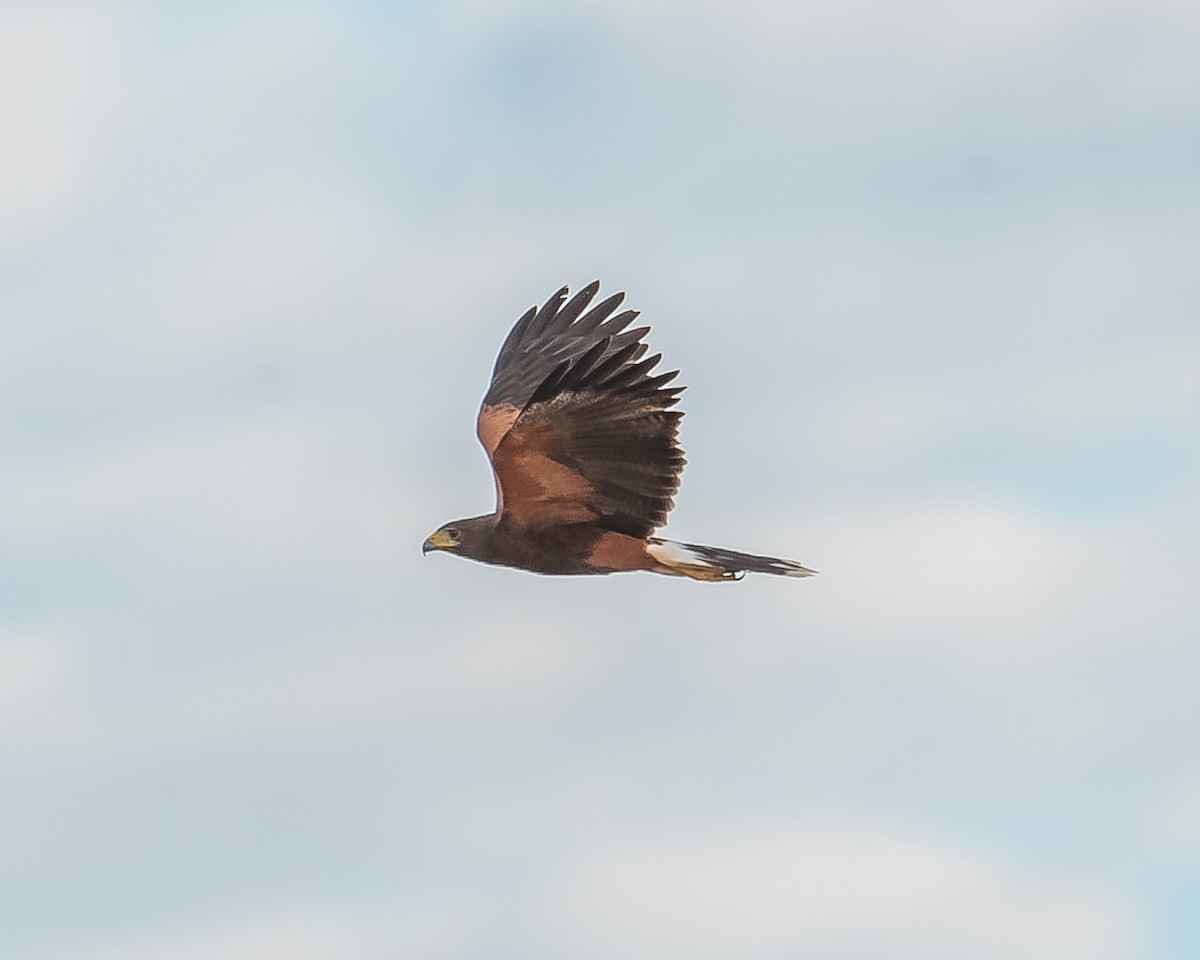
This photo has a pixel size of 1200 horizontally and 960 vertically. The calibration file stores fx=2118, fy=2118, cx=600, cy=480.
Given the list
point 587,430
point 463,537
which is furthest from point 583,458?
point 463,537

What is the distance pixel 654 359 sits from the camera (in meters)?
16.7

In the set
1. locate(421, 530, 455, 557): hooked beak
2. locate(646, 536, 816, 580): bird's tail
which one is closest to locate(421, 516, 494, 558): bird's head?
locate(421, 530, 455, 557): hooked beak

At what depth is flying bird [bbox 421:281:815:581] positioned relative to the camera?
16.7m

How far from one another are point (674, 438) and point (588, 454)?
71 centimetres

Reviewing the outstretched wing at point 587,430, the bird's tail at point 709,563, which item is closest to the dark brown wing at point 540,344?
the outstretched wing at point 587,430

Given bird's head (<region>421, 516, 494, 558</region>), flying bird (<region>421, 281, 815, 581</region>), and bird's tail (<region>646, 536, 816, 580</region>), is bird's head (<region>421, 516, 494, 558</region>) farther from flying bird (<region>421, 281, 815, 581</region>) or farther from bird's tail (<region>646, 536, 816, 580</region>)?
bird's tail (<region>646, 536, 816, 580</region>)

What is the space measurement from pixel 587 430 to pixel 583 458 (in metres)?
Answer: 0.36

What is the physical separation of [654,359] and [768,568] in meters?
2.24

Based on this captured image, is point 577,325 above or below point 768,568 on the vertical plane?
above

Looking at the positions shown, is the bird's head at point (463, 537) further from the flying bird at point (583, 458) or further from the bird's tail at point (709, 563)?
the bird's tail at point (709, 563)

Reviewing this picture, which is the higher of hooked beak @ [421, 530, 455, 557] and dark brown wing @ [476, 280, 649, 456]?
dark brown wing @ [476, 280, 649, 456]

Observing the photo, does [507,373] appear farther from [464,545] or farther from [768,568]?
[768,568]

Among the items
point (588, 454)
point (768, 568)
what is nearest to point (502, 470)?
point (588, 454)

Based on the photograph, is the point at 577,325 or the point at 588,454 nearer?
the point at 588,454
